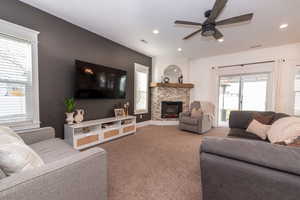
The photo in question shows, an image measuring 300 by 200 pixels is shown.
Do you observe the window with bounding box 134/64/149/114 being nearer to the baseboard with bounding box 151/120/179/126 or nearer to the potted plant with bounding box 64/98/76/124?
the baseboard with bounding box 151/120/179/126

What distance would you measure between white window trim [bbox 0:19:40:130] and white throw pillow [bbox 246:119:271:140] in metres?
3.92

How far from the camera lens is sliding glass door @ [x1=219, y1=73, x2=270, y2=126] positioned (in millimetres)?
4414

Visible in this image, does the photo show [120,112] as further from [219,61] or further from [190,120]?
[219,61]

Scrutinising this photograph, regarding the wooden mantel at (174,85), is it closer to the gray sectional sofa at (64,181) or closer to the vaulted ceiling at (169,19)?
the vaulted ceiling at (169,19)

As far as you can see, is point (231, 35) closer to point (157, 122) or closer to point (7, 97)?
point (157, 122)

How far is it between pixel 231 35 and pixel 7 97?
15.7 ft

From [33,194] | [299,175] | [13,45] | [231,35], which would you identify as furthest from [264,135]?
[13,45]

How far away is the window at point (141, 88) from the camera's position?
185 inches

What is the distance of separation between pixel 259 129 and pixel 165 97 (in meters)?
3.27

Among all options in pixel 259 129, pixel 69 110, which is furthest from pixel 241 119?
pixel 69 110

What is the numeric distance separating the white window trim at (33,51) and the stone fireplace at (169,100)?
11.5 ft

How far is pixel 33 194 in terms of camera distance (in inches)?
29.3

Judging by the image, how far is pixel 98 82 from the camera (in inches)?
130

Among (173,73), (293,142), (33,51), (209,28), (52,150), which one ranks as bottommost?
(52,150)
